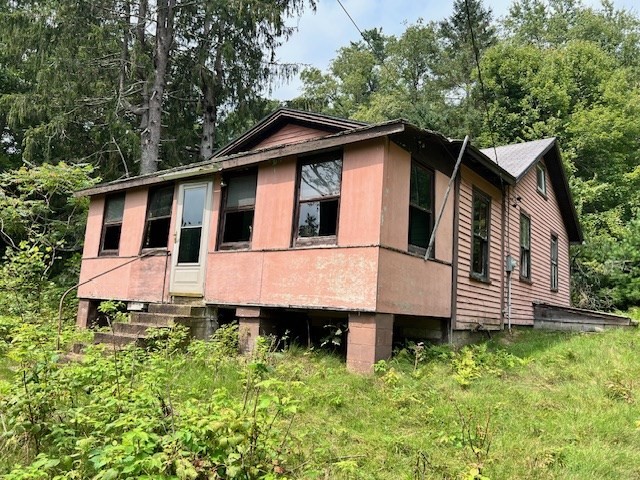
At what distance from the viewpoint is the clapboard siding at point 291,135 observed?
899 centimetres

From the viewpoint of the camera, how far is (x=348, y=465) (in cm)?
319

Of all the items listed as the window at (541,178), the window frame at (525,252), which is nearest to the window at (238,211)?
the window frame at (525,252)

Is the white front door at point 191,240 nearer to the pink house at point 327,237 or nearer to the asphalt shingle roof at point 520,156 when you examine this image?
the pink house at point 327,237

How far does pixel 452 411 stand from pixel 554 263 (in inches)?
425

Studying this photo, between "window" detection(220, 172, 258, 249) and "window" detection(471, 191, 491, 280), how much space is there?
418 centimetres

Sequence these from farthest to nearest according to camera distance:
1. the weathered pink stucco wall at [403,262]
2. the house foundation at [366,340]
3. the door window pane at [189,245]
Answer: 1. the door window pane at [189,245]
2. the weathered pink stucco wall at [403,262]
3. the house foundation at [366,340]

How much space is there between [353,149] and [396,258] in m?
1.67

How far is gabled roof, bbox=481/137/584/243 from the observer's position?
37.7ft

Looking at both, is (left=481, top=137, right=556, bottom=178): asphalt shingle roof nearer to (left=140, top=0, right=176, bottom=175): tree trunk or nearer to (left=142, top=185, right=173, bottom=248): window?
(left=142, top=185, right=173, bottom=248): window

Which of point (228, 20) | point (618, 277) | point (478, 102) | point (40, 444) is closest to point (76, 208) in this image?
point (228, 20)

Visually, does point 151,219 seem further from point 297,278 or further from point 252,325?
point 297,278

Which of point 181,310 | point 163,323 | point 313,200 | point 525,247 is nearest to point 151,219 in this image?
point 181,310

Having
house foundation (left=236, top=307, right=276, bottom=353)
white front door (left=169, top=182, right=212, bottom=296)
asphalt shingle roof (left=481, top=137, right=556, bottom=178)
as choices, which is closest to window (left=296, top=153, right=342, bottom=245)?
house foundation (left=236, top=307, right=276, bottom=353)

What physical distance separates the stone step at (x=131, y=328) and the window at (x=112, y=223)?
3210mm
